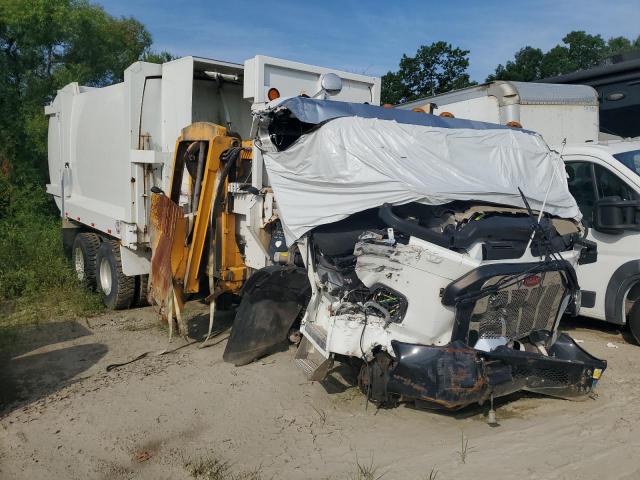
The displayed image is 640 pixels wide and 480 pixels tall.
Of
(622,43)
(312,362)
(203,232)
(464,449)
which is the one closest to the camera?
(464,449)

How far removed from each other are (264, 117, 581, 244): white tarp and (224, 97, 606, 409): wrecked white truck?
0.01 m

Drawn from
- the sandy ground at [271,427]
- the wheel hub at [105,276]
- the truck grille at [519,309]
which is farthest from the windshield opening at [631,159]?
the wheel hub at [105,276]

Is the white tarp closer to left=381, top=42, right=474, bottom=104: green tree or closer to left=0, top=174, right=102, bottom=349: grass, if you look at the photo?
left=0, top=174, right=102, bottom=349: grass

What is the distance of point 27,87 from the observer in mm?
14320

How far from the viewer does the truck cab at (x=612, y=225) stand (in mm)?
5863

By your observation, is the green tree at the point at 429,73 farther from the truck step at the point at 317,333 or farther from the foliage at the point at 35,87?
the truck step at the point at 317,333

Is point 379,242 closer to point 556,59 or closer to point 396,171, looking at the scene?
Result: point 396,171

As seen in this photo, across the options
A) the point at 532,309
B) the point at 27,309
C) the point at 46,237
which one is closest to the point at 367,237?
the point at 532,309

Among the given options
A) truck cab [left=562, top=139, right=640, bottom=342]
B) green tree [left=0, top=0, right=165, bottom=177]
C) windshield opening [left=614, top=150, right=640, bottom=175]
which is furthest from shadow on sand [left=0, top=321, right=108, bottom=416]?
green tree [left=0, top=0, right=165, bottom=177]

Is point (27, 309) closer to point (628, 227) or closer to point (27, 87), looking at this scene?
point (628, 227)

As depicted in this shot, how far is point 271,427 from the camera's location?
14.3 feet

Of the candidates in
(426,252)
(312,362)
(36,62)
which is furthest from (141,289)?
(36,62)

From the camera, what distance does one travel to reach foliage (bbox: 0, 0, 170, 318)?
406 inches

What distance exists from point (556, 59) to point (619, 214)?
22485 mm
